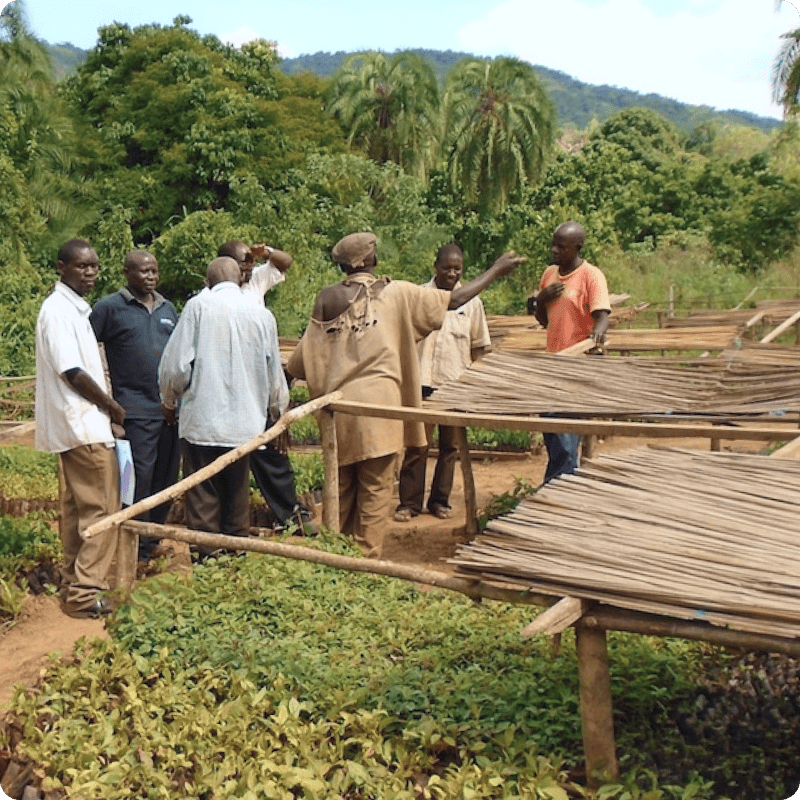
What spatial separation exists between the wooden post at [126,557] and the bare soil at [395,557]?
276mm

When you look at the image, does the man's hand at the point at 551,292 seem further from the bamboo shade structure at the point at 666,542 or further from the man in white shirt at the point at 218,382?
the bamboo shade structure at the point at 666,542

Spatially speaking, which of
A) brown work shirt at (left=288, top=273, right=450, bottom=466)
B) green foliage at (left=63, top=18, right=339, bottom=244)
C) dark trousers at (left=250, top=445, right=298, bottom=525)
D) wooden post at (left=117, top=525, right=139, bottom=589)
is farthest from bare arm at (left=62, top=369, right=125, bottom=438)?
green foliage at (left=63, top=18, right=339, bottom=244)

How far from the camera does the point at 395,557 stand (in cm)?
622

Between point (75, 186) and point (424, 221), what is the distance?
6.95 metres

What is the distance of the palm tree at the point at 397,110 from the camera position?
94.9 feet

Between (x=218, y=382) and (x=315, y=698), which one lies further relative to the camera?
(x=218, y=382)

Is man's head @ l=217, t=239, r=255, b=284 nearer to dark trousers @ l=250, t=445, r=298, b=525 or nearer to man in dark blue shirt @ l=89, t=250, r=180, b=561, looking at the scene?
man in dark blue shirt @ l=89, t=250, r=180, b=561

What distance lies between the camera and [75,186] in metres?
22.1

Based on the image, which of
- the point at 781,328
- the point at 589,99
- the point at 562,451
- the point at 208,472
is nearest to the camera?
the point at 208,472

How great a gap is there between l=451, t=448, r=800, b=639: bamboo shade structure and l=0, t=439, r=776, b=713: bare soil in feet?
1.98

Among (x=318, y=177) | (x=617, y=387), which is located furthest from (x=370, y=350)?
(x=318, y=177)

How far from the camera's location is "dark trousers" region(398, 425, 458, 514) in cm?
688

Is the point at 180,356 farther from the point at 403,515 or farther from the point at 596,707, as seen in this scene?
the point at 596,707

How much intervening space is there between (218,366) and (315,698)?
1991mm
